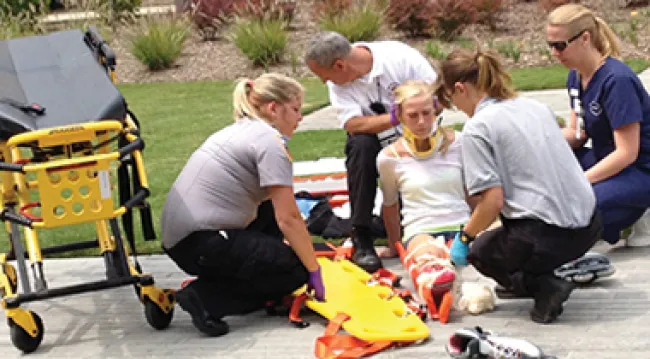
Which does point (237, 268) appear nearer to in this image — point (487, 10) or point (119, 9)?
point (487, 10)

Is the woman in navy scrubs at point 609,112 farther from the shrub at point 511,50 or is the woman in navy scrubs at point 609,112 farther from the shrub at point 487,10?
the shrub at point 487,10

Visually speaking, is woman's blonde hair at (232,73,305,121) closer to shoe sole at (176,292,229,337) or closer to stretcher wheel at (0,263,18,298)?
shoe sole at (176,292,229,337)

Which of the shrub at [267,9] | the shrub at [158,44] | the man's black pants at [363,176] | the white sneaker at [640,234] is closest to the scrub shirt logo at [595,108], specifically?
the white sneaker at [640,234]

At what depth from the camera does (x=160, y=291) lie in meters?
4.39

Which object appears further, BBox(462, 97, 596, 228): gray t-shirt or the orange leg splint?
the orange leg splint

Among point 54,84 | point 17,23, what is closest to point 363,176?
point 54,84

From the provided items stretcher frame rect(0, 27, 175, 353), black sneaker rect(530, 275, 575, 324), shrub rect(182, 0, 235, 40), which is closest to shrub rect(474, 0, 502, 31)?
shrub rect(182, 0, 235, 40)

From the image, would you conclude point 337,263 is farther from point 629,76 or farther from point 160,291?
point 629,76

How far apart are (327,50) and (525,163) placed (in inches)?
60.2

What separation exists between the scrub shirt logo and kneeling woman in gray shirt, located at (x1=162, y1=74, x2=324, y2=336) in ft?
5.00

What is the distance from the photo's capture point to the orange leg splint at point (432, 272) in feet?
14.2

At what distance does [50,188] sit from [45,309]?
1099 mm

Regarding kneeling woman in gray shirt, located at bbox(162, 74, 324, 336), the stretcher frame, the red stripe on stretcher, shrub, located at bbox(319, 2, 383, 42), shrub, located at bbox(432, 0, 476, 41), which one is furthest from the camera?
shrub, located at bbox(432, 0, 476, 41)

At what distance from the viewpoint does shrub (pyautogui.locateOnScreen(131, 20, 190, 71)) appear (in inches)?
540
